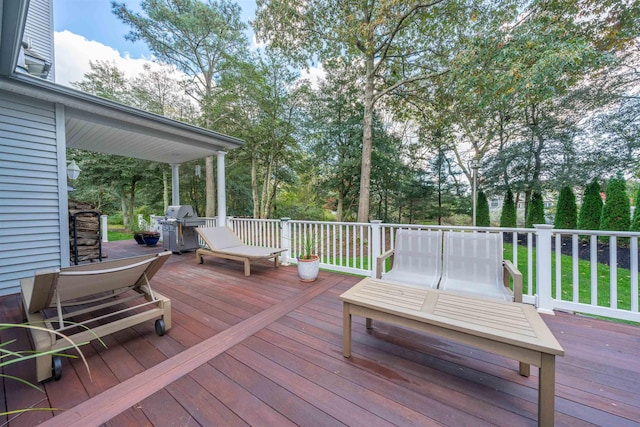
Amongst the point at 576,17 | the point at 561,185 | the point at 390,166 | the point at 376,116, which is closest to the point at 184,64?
the point at 376,116

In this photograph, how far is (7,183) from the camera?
3359mm

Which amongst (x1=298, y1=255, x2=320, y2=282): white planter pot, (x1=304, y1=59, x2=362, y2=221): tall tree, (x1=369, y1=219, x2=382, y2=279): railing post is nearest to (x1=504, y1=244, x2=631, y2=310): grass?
(x1=369, y1=219, x2=382, y2=279): railing post

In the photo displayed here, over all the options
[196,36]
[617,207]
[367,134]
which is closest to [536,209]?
[617,207]

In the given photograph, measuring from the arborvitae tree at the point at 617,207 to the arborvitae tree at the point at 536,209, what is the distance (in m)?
1.99

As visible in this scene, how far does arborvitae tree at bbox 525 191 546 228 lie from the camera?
9484mm

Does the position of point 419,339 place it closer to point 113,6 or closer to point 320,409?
point 320,409

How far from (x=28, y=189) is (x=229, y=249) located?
2.96 m

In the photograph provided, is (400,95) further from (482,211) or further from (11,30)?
(11,30)

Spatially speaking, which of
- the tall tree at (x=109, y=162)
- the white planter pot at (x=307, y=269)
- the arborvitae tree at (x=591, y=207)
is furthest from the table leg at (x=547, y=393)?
the tall tree at (x=109, y=162)

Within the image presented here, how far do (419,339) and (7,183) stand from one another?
5613 mm

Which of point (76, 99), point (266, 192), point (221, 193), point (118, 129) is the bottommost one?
point (221, 193)

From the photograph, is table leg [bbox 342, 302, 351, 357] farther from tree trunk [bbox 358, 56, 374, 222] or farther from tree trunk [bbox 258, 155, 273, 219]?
tree trunk [bbox 258, 155, 273, 219]

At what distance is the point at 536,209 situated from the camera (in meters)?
9.55

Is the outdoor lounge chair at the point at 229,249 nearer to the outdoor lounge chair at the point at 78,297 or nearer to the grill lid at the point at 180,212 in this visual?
the grill lid at the point at 180,212
